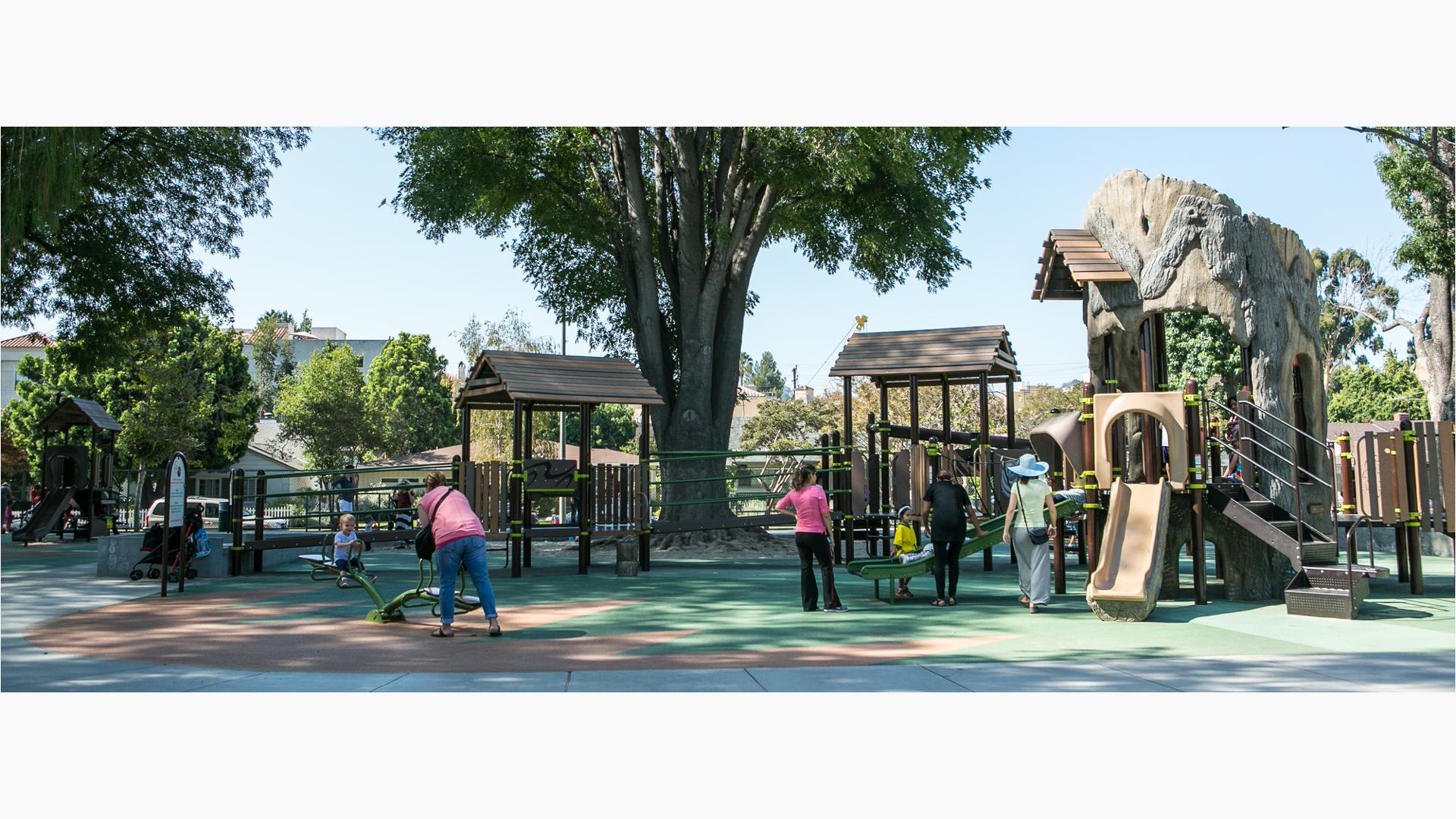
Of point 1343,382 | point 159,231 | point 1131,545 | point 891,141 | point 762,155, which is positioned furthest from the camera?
point 1343,382

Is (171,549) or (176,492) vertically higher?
(176,492)

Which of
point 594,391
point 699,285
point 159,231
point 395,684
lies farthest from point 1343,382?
point 395,684

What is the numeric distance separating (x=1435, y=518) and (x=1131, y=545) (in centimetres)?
443

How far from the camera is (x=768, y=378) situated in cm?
15225

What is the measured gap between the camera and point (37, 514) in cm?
2369

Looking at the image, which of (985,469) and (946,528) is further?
(985,469)

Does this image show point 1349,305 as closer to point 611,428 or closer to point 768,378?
point 611,428

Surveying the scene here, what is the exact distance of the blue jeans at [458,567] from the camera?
31.3 ft

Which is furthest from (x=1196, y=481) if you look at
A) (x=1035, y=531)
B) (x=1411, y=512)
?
(x=1411, y=512)

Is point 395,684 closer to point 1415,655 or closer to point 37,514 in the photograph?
point 1415,655

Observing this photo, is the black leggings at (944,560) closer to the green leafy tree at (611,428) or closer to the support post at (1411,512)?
the support post at (1411,512)

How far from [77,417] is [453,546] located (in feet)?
73.4

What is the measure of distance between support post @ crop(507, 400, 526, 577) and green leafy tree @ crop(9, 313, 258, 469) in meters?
26.6

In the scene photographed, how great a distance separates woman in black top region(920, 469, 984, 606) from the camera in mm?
12141
